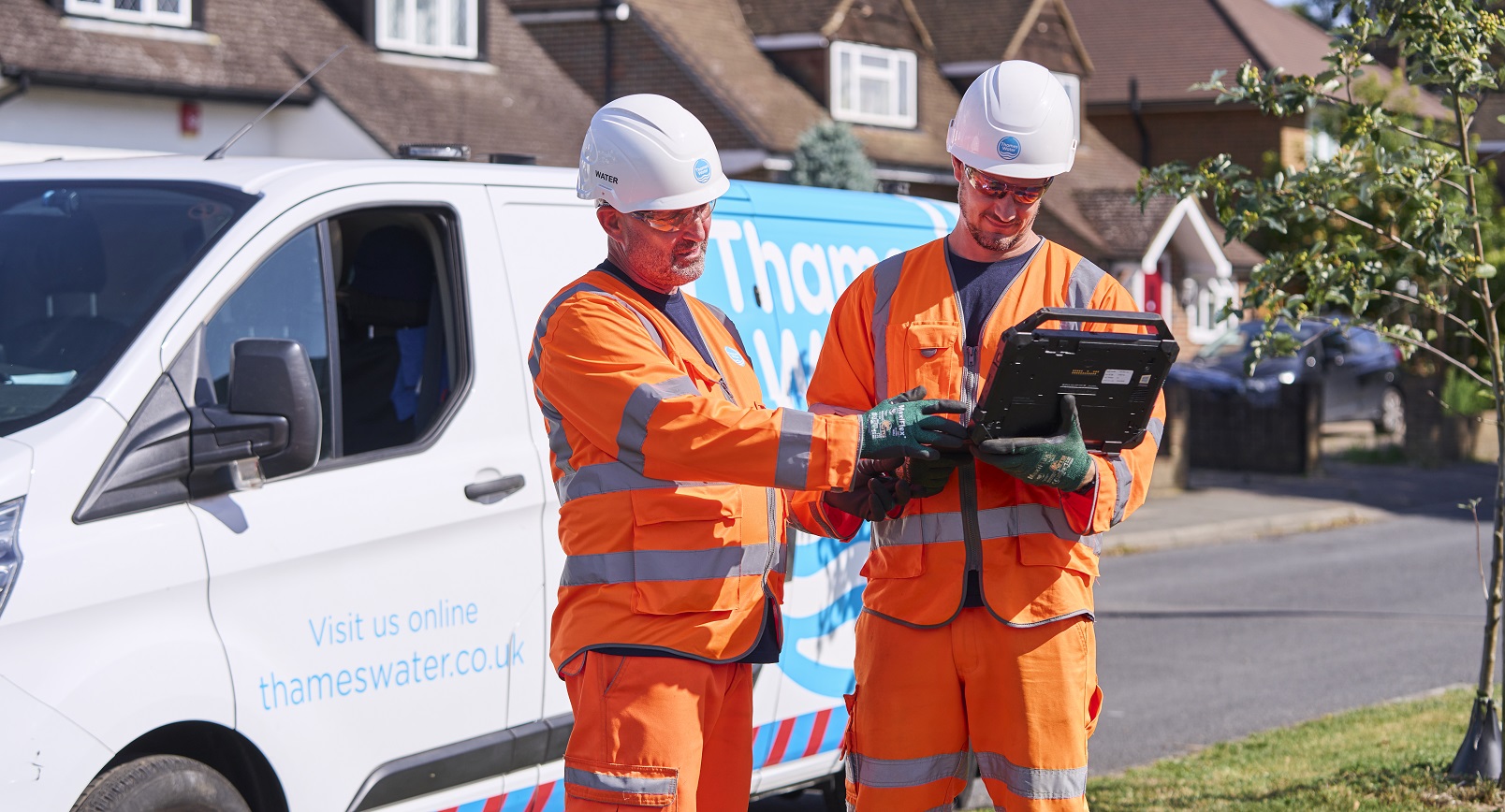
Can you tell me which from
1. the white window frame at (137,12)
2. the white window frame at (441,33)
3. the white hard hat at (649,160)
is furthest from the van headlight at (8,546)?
the white window frame at (441,33)

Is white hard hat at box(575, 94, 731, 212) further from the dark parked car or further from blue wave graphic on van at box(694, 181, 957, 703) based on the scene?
the dark parked car

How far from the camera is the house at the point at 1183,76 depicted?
38344 mm

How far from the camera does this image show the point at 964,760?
379 centimetres

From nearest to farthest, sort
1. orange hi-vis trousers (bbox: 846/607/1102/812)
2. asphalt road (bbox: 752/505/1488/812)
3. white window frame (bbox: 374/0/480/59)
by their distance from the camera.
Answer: orange hi-vis trousers (bbox: 846/607/1102/812)
asphalt road (bbox: 752/505/1488/812)
white window frame (bbox: 374/0/480/59)

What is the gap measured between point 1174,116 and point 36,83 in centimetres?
2852

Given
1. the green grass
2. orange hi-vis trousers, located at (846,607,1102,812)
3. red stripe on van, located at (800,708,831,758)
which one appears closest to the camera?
orange hi-vis trousers, located at (846,607,1102,812)

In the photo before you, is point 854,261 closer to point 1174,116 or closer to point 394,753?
point 394,753

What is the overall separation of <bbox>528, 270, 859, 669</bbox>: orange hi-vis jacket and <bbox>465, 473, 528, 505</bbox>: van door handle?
94 cm

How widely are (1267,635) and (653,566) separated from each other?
8.23 m

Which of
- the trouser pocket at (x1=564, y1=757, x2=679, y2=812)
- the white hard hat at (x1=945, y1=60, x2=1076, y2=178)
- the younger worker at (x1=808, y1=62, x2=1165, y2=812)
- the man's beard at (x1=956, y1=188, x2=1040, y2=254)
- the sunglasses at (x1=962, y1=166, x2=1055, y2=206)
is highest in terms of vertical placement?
the white hard hat at (x1=945, y1=60, x2=1076, y2=178)

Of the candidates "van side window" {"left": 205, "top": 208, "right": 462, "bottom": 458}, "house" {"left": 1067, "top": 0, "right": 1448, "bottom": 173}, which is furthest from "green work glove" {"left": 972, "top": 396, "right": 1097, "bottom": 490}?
"house" {"left": 1067, "top": 0, "right": 1448, "bottom": 173}

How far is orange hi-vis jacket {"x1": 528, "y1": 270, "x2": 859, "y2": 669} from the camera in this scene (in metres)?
3.31

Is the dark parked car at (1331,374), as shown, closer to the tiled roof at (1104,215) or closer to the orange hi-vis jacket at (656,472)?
the tiled roof at (1104,215)

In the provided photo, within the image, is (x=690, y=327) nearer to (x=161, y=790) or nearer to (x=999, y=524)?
(x=999, y=524)
